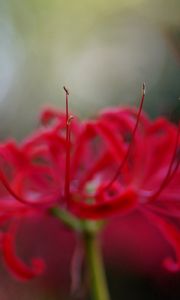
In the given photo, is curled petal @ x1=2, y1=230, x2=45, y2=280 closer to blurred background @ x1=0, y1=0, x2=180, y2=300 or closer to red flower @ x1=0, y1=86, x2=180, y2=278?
red flower @ x1=0, y1=86, x2=180, y2=278

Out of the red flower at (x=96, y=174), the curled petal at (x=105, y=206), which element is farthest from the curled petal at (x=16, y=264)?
the curled petal at (x=105, y=206)

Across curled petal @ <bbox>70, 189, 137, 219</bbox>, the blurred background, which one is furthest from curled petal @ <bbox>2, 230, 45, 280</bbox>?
the blurred background

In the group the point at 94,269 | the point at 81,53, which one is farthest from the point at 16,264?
the point at 81,53

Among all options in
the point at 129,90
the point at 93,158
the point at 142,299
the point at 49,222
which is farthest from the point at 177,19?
the point at 93,158

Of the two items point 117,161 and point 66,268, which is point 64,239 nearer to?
point 66,268

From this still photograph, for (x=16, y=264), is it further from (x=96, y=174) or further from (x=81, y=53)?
(x=81, y=53)

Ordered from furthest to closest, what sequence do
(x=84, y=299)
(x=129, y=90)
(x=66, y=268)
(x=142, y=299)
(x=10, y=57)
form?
(x=10, y=57)
(x=129, y=90)
(x=66, y=268)
(x=142, y=299)
(x=84, y=299)

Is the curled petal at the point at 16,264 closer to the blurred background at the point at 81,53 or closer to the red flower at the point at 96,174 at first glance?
the red flower at the point at 96,174
